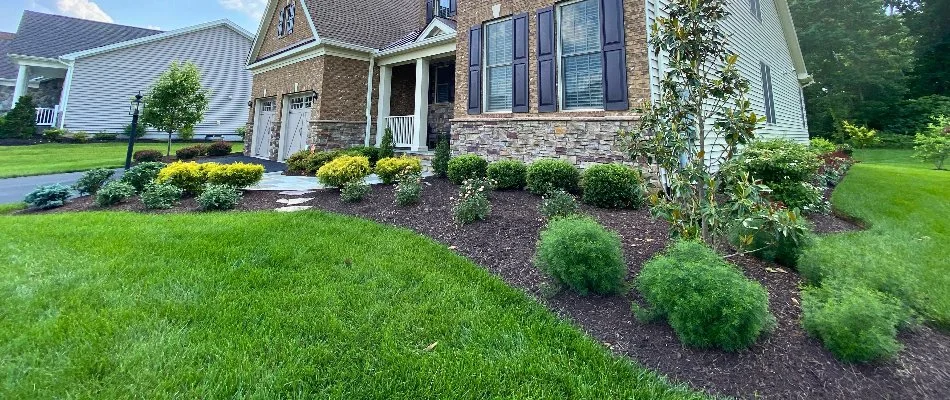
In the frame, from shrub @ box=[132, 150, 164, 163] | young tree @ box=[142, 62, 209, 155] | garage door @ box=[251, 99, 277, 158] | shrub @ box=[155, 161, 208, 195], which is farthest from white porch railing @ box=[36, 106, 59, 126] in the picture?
shrub @ box=[155, 161, 208, 195]

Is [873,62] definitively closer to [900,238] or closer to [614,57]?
[614,57]

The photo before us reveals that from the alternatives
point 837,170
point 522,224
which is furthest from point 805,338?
point 837,170

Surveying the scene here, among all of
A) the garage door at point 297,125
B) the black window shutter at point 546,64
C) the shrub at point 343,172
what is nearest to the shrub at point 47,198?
the shrub at point 343,172

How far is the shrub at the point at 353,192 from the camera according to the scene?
22.3ft

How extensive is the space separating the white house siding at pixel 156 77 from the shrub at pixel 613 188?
76.2 feet

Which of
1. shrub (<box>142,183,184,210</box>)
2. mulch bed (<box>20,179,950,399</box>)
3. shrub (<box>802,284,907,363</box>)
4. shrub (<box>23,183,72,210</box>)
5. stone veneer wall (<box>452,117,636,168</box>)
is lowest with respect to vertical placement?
shrub (<box>23,183,72,210</box>)

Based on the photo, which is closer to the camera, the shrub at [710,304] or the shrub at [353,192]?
the shrub at [710,304]

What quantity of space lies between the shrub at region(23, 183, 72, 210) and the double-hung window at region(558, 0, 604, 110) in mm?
9551

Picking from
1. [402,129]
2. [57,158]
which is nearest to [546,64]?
[402,129]

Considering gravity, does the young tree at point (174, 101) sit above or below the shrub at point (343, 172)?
above

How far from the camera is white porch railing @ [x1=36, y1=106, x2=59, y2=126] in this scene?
19.6 metres

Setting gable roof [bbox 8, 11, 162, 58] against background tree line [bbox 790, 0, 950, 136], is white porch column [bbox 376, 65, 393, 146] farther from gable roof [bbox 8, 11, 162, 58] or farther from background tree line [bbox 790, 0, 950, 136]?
background tree line [bbox 790, 0, 950, 136]

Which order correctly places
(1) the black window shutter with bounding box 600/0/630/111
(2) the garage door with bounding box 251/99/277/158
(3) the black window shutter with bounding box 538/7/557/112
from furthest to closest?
(2) the garage door with bounding box 251/99/277/158, (3) the black window shutter with bounding box 538/7/557/112, (1) the black window shutter with bounding box 600/0/630/111

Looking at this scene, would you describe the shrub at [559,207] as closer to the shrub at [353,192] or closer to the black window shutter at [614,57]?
the black window shutter at [614,57]
